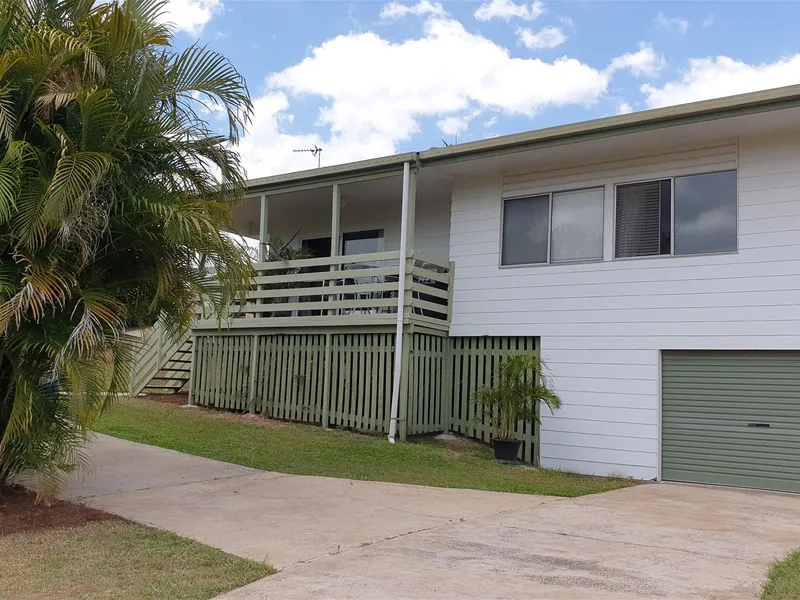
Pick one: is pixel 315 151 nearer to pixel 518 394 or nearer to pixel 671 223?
pixel 518 394

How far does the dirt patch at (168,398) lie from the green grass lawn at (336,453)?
5.70 ft

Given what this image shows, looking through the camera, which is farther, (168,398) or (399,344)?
(168,398)

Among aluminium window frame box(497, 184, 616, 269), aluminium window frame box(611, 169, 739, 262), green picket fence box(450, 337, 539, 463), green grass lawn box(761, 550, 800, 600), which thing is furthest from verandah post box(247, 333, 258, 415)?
A: green grass lawn box(761, 550, 800, 600)

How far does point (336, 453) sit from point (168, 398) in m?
6.52

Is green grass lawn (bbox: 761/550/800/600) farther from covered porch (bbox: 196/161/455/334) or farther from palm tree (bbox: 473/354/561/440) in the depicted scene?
covered porch (bbox: 196/161/455/334)

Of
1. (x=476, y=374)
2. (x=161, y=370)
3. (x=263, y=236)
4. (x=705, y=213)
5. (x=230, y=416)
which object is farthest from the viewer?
(x=161, y=370)

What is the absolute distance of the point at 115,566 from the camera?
16.6 ft

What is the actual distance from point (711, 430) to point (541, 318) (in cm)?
298

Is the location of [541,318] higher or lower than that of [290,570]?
A: higher

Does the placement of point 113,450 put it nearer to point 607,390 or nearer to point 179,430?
point 179,430

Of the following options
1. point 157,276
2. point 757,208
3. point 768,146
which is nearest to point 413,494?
point 157,276

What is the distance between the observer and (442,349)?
12.6 m

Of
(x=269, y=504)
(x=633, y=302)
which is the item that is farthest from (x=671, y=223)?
(x=269, y=504)

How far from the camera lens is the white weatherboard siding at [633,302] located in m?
9.63
